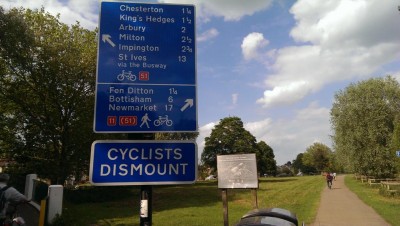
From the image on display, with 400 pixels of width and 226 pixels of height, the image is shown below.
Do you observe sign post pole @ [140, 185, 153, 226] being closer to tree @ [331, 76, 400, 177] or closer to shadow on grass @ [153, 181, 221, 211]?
shadow on grass @ [153, 181, 221, 211]

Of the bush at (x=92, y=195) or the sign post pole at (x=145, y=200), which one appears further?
the bush at (x=92, y=195)

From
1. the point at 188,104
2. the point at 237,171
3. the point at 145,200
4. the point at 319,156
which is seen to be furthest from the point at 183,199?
the point at 319,156

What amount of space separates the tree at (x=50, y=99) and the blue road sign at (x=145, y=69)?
78.6 feet

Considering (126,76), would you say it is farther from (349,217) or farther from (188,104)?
(349,217)

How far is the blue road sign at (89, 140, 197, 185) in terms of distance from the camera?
351 cm

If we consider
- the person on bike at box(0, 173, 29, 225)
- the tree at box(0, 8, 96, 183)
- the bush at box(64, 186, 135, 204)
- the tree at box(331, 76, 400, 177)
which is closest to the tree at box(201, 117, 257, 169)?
the tree at box(331, 76, 400, 177)

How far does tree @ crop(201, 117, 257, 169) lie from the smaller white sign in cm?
4929

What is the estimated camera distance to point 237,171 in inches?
398

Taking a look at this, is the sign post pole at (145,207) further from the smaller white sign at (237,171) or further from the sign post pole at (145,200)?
the smaller white sign at (237,171)

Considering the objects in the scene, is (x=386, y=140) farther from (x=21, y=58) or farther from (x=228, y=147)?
Answer: (x=21, y=58)

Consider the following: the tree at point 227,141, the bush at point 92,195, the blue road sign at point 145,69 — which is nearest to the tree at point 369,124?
the tree at point 227,141

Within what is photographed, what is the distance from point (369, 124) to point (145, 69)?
3829cm

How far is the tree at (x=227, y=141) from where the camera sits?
59.7 m

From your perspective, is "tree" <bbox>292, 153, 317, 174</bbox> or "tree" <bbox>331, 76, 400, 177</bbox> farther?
"tree" <bbox>292, 153, 317, 174</bbox>
